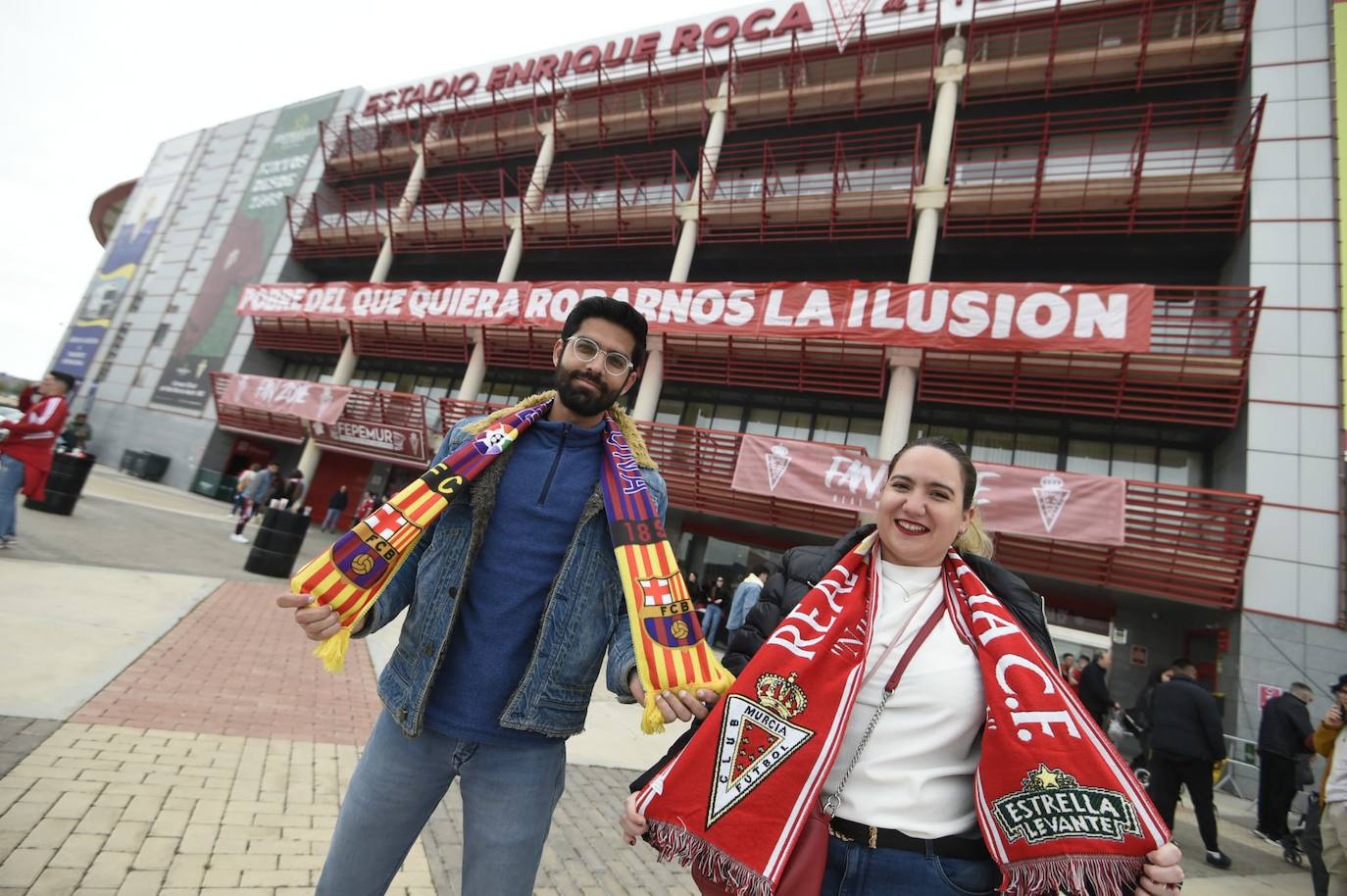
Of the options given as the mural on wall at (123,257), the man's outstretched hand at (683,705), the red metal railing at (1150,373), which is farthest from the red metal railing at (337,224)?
the man's outstretched hand at (683,705)

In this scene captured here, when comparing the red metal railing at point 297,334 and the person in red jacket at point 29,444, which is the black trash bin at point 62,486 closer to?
the person in red jacket at point 29,444

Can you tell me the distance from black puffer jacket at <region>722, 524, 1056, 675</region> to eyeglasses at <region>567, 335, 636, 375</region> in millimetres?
875

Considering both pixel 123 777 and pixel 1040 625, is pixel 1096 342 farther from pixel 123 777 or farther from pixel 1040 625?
pixel 123 777

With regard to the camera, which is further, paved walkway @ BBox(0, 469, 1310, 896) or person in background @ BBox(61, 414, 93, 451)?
person in background @ BBox(61, 414, 93, 451)

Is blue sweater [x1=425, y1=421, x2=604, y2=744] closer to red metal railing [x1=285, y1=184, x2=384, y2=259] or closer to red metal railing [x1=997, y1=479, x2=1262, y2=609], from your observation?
red metal railing [x1=997, y1=479, x2=1262, y2=609]

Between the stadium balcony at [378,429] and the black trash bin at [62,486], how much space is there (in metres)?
7.86

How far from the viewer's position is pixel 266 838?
2697 mm

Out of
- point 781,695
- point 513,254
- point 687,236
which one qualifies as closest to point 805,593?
point 781,695

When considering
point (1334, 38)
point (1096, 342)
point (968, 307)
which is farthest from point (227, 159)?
point (1334, 38)

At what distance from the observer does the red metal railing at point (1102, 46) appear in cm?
1248

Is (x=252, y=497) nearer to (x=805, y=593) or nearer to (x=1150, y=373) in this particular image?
(x=805, y=593)

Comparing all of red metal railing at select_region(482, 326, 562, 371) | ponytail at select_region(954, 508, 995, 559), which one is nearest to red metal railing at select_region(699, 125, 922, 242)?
red metal railing at select_region(482, 326, 562, 371)

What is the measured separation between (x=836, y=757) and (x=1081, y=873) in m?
0.60

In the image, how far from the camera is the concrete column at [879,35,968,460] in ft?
39.8
